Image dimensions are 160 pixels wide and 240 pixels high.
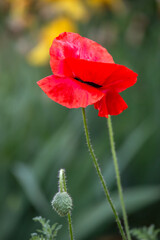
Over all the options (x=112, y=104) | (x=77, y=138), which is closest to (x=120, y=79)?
(x=112, y=104)

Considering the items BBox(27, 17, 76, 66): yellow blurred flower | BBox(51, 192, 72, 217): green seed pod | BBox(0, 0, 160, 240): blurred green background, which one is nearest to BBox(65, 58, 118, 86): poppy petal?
BBox(51, 192, 72, 217): green seed pod

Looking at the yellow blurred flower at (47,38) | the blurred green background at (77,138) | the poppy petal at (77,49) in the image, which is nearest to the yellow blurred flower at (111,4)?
the blurred green background at (77,138)

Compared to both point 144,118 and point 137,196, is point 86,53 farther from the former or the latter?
point 144,118

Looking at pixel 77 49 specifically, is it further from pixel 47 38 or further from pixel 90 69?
pixel 47 38

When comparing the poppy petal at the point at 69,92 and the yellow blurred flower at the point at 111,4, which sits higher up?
the yellow blurred flower at the point at 111,4

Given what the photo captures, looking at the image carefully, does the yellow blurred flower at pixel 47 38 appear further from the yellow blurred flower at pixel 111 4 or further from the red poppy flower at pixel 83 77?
the red poppy flower at pixel 83 77

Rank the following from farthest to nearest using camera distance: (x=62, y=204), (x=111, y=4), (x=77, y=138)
→ (x=111, y=4) < (x=77, y=138) < (x=62, y=204)

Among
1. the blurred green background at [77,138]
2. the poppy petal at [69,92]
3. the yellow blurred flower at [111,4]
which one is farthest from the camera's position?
the yellow blurred flower at [111,4]

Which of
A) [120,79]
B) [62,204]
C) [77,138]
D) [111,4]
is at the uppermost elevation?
[111,4]
